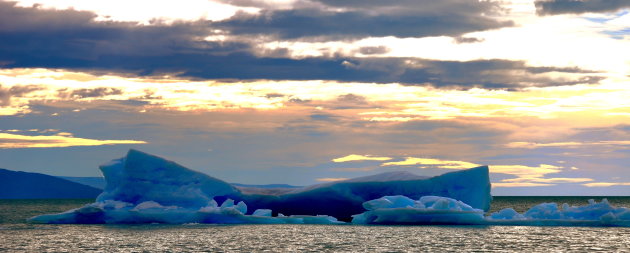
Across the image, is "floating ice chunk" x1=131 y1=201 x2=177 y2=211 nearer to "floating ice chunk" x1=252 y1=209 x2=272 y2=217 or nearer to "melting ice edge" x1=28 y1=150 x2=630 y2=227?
"melting ice edge" x1=28 y1=150 x2=630 y2=227

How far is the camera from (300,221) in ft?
131

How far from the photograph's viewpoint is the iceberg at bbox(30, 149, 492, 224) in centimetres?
3834

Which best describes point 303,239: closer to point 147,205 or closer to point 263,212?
point 263,212

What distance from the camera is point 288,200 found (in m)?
40.2

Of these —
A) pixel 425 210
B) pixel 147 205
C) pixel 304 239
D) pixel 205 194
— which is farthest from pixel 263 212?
pixel 425 210

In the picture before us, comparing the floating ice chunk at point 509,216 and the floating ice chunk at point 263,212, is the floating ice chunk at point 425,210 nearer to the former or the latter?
the floating ice chunk at point 509,216

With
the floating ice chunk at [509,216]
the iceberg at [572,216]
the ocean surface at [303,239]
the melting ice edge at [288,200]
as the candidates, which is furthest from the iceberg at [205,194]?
the iceberg at [572,216]

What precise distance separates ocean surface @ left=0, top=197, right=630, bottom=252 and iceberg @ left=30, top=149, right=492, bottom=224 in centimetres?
67

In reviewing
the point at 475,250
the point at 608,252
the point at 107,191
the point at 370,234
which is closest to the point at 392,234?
the point at 370,234

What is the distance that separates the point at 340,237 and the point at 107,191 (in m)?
13.6

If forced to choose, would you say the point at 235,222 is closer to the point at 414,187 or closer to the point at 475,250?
the point at 414,187

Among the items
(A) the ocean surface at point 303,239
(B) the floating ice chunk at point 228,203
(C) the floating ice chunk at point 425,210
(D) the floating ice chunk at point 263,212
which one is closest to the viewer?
(A) the ocean surface at point 303,239

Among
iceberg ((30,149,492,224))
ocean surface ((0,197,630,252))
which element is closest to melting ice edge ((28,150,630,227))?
iceberg ((30,149,492,224))

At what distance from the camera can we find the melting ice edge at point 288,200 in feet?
121
